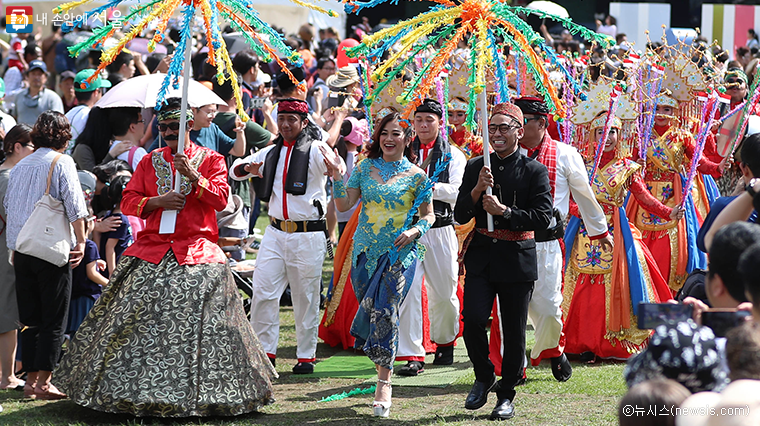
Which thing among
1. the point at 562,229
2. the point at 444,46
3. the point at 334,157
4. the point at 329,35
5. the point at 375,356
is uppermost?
the point at 329,35

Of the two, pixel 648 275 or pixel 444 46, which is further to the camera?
pixel 648 275

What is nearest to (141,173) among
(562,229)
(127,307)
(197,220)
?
(197,220)

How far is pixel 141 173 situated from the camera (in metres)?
5.58

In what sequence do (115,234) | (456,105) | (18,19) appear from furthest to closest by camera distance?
(18,19)
(456,105)
(115,234)

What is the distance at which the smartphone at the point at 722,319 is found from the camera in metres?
2.79

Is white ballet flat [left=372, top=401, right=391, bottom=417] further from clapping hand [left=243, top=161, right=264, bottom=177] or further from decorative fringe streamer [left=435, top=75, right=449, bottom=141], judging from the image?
decorative fringe streamer [left=435, top=75, right=449, bottom=141]

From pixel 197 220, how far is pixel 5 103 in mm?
7299

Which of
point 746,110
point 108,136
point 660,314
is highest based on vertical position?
point 746,110

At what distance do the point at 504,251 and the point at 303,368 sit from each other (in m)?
2.00

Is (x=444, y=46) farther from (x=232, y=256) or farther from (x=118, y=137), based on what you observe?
(x=232, y=256)

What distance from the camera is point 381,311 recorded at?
5504mm

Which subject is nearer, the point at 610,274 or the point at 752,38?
the point at 610,274

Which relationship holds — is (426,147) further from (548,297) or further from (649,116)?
(649,116)

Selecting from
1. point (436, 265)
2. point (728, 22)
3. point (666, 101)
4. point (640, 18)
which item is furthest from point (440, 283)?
point (728, 22)
